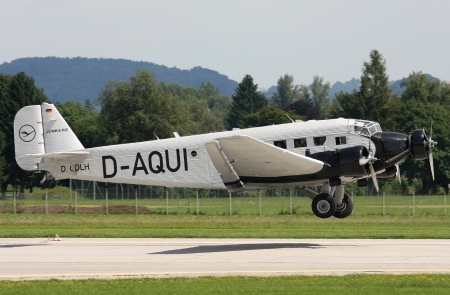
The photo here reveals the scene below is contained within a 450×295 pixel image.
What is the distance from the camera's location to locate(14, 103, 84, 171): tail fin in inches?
1130

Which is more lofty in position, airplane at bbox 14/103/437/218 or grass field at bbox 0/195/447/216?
airplane at bbox 14/103/437/218

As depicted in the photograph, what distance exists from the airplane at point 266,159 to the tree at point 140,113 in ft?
166

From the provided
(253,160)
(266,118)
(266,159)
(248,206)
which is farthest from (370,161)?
(266,118)

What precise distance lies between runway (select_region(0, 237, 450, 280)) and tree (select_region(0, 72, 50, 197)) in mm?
49848

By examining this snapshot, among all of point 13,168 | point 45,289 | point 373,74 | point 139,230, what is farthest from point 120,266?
point 373,74

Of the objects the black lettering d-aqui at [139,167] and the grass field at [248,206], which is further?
the grass field at [248,206]

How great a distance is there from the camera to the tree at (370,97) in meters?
87.9

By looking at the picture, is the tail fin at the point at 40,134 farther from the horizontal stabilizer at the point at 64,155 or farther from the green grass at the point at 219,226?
the green grass at the point at 219,226

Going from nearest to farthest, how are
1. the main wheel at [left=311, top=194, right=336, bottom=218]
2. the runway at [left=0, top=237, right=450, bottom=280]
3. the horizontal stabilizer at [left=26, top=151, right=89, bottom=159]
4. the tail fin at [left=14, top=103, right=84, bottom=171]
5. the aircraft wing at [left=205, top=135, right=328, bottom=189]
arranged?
the runway at [left=0, top=237, right=450, bottom=280]
the aircraft wing at [left=205, top=135, right=328, bottom=189]
the main wheel at [left=311, top=194, right=336, bottom=218]
the horizontal stabilizer at [left=26, top=151, right=89, bottom=159]
the tail fin at [left=14, top=103, right=84, bottom=171]

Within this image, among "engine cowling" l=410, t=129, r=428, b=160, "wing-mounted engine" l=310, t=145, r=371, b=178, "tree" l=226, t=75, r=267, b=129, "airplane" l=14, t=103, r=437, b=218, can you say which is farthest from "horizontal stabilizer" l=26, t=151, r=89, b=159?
"tree" l=226, t=75, r=267, b=129

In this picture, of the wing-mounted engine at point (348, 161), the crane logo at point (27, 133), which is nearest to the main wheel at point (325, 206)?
the wing-mounted engine at point (348, 161)

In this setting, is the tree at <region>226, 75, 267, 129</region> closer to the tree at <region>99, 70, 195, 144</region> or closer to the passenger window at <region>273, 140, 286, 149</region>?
Result: the tree at <region>99, 70, 195, 144</region>

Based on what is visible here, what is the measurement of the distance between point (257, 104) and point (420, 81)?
154ft

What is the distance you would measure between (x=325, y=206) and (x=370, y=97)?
216 ft
